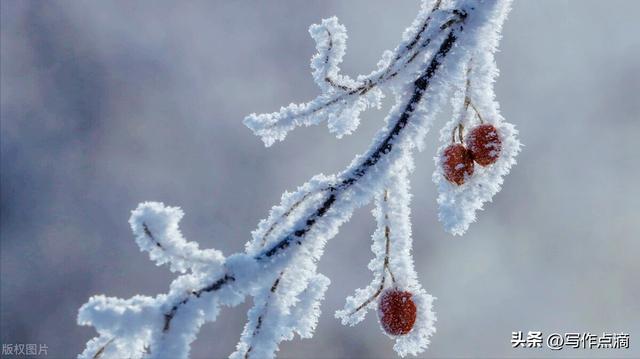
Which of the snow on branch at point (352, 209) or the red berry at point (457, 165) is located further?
the red berry at point (457, 165)

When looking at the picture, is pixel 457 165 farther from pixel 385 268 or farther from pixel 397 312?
pixel 397 312

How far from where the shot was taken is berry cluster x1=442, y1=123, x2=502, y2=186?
2.25 meters

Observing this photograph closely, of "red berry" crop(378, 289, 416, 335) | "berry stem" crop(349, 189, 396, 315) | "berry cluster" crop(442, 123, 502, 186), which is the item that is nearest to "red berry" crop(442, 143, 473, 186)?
"berry cluster" crop(442, 123, 502, 186)

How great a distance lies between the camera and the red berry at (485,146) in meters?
2.26

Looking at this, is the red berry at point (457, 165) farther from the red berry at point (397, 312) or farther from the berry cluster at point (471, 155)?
the red berry at point (397, 312)

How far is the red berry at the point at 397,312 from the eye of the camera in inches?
87.7

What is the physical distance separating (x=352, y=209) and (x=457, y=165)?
525 mm

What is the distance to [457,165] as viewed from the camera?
88.3 inches

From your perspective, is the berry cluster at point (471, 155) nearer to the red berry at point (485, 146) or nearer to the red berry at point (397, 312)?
the red berry at point (485, 146)

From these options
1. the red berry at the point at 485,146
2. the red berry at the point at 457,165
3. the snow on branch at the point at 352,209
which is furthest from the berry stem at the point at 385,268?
the red berry at the point at 485,146

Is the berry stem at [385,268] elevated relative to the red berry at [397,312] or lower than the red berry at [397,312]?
elevated

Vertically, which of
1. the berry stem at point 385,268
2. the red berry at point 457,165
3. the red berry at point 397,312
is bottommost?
the red berry at point 397,312

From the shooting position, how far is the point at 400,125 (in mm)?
2008

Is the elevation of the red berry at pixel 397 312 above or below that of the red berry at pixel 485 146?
below
